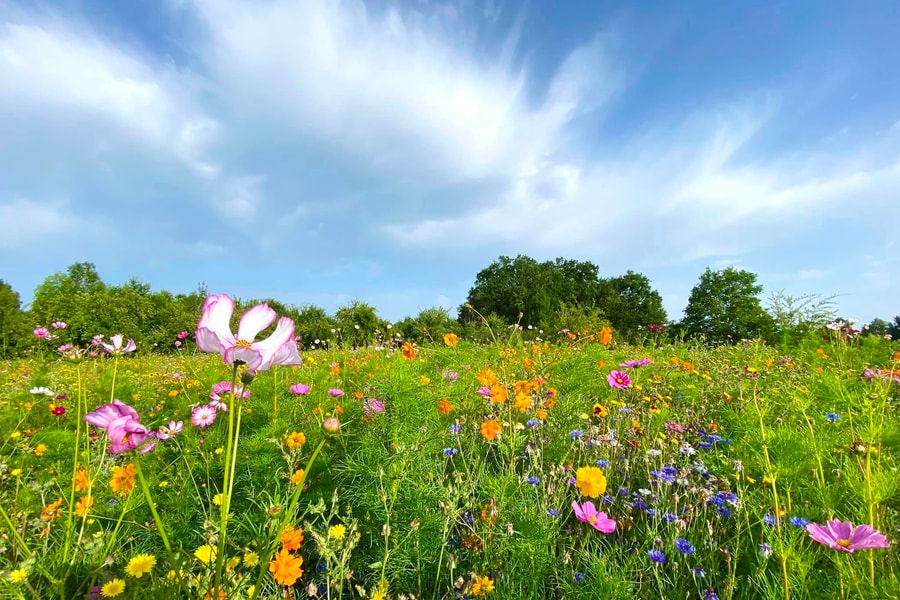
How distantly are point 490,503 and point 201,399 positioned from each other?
2.40 m

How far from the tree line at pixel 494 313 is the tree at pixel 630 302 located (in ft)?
0.23

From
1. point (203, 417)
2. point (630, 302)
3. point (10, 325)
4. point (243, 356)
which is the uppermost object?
point (630, 302)

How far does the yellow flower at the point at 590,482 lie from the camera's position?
1.37 meters

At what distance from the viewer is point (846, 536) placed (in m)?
0.97

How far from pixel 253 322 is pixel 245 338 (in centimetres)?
3

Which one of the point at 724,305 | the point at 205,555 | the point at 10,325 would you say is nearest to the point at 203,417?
the point at 205,555

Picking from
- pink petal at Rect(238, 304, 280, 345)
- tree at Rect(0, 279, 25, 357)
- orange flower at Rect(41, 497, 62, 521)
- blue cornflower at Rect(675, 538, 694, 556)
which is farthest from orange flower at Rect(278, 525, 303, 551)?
tree at Rect(0, 279, 25, 357)

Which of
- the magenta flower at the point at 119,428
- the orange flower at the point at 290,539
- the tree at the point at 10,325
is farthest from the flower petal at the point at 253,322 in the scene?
the tree at the point at 10,325

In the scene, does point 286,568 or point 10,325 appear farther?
point 10,325

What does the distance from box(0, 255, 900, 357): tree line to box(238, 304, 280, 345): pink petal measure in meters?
2.48

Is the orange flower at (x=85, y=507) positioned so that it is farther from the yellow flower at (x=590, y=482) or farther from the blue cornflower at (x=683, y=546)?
the blue cornflower at (x=683, y=546)

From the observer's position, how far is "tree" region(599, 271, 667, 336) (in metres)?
31.2

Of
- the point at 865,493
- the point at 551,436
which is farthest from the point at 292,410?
the point at 865,493

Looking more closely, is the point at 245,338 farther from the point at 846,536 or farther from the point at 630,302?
the point at 630,302
